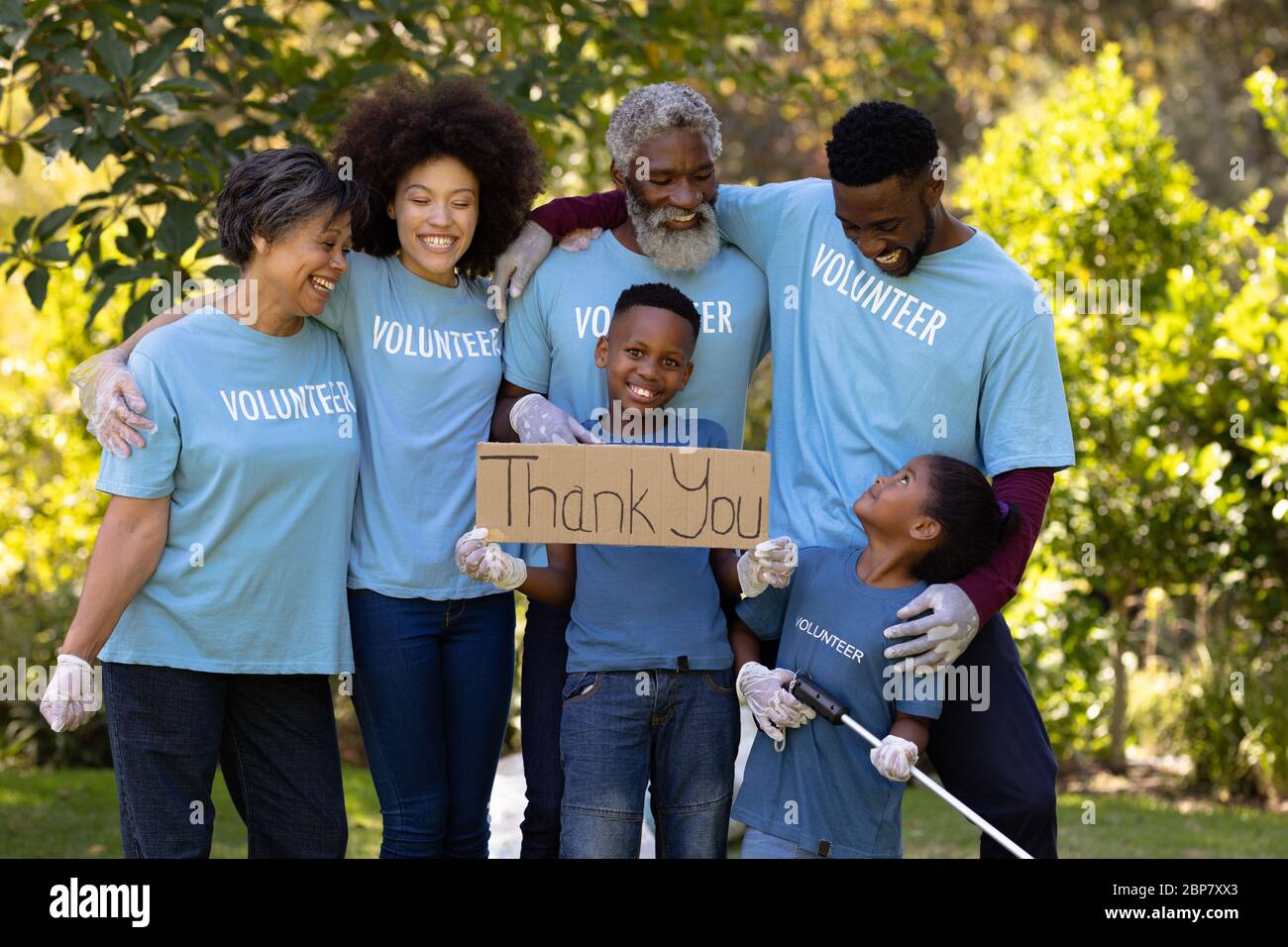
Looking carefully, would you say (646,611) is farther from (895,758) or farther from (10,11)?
(10,11)

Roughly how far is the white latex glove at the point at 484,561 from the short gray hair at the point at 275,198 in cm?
87

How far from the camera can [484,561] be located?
3.14 meters

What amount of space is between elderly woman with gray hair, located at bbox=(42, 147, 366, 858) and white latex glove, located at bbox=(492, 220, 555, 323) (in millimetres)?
412

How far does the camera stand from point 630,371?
10.9 ft

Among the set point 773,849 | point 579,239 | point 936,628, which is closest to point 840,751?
point 773,849

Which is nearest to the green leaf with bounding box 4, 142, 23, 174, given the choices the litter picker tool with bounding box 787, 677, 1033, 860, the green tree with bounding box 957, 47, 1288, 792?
the litter picker tool with bounding box 787, 677, 1033, 860

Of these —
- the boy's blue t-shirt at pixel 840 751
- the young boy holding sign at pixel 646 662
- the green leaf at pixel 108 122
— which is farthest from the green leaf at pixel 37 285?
the boy's blue t-shirt at pixel 840 751

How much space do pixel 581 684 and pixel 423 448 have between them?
695 millimetres

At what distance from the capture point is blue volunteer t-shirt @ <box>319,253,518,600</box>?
3453 millimetres

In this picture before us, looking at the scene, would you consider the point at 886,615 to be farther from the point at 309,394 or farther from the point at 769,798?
the point at 309,394

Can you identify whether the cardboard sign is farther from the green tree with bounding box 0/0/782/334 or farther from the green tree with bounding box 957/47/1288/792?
the green tree with bounding box 957/47/1288/792

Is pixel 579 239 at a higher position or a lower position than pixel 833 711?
higher

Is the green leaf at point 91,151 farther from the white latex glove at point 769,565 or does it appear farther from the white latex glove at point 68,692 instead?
the white latex glove at point 769,565

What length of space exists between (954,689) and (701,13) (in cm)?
372
